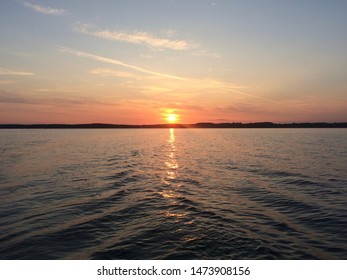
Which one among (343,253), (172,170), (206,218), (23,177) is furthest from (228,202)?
(23,177)

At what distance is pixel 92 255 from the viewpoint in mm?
11016

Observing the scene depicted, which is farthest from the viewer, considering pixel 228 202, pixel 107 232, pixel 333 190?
pixel 333 190

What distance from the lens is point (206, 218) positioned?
15.2 metres

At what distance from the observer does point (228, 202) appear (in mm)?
18547

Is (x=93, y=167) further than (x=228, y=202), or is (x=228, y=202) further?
(x=93, y=167)

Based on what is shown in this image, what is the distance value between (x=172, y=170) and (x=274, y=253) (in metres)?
23.3

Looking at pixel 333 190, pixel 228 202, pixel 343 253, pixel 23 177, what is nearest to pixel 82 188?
pixel 23 177
